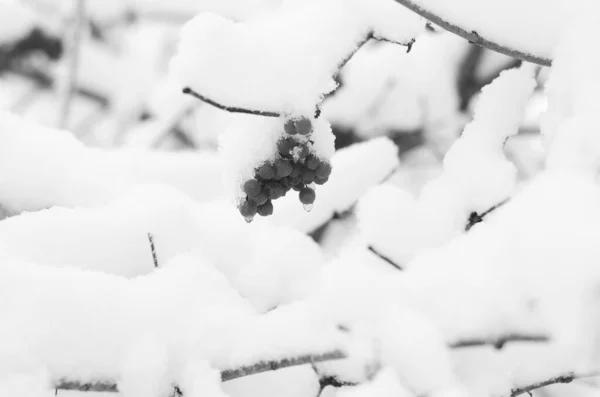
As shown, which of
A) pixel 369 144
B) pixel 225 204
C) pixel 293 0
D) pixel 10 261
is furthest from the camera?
pixel 369 144

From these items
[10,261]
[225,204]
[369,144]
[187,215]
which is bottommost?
[10,261]

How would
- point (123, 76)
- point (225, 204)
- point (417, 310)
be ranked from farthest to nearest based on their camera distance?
point (123, 76), point (225, 204), point (417, 310)

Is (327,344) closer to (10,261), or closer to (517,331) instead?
(517,331)

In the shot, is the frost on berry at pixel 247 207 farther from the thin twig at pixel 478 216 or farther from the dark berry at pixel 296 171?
the thin twig at pixel 478 216

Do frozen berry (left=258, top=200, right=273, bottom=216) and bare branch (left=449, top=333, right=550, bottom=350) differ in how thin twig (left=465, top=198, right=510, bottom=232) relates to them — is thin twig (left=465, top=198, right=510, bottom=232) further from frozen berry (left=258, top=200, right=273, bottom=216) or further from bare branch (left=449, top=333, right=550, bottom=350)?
Answer: frozen berry (left=258, top=200, right=273, bottom=216)

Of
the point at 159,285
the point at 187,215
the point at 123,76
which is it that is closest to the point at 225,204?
the point at 187,215

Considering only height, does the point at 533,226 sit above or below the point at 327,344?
above

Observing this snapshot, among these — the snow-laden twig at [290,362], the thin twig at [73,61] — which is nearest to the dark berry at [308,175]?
the snow-laden twig at [290,362]

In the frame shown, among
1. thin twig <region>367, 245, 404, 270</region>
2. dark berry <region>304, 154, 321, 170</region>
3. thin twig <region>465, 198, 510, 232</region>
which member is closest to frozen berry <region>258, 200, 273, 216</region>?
dark berry <region>304, 154, 321, 170</region>
